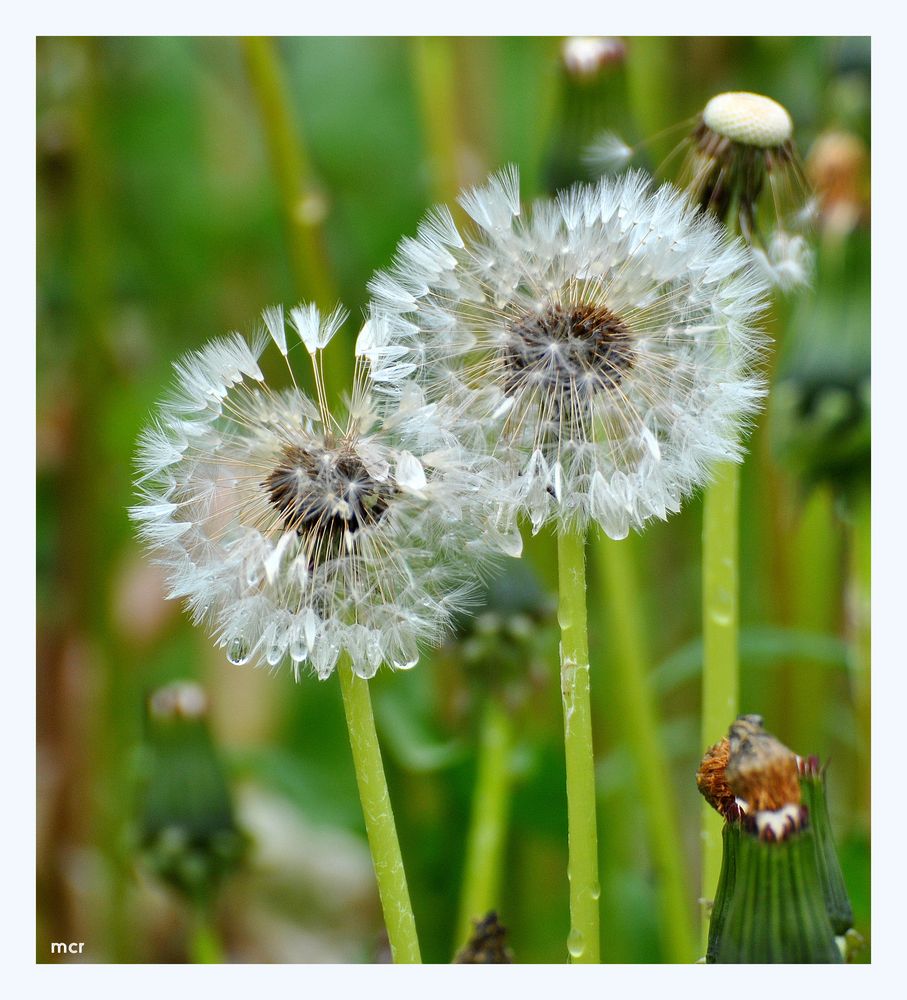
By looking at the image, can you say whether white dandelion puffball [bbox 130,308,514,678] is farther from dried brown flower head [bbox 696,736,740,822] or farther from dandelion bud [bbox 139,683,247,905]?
dandelion bud [bbox 139,683,247,905]

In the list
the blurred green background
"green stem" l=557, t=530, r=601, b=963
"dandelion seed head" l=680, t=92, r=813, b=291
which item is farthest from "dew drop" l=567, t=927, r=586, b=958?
"dandelion seed head" l=680, t=92, r=813, b=291

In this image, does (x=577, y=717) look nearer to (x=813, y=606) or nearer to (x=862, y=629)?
(x=862, y=629)

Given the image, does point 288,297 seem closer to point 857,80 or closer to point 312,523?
point 857,80

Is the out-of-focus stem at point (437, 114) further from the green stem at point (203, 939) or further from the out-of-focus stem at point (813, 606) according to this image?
the green stem at point (203, 939)

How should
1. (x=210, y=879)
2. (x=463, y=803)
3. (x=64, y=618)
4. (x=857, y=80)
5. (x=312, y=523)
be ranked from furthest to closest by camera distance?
1. (x=64, y=618)
2. (x=463, y=803)
3. (x=857, y=80)
4. (x=210, y=879)
5. (x=312, y=523)

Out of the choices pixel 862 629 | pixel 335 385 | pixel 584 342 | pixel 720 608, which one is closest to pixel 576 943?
pixel 720 608

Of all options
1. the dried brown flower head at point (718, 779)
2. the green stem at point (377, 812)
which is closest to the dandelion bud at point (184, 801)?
the green stem at point (377, 812)

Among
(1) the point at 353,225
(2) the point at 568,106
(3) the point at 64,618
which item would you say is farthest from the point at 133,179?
(2) the point at 568,106
